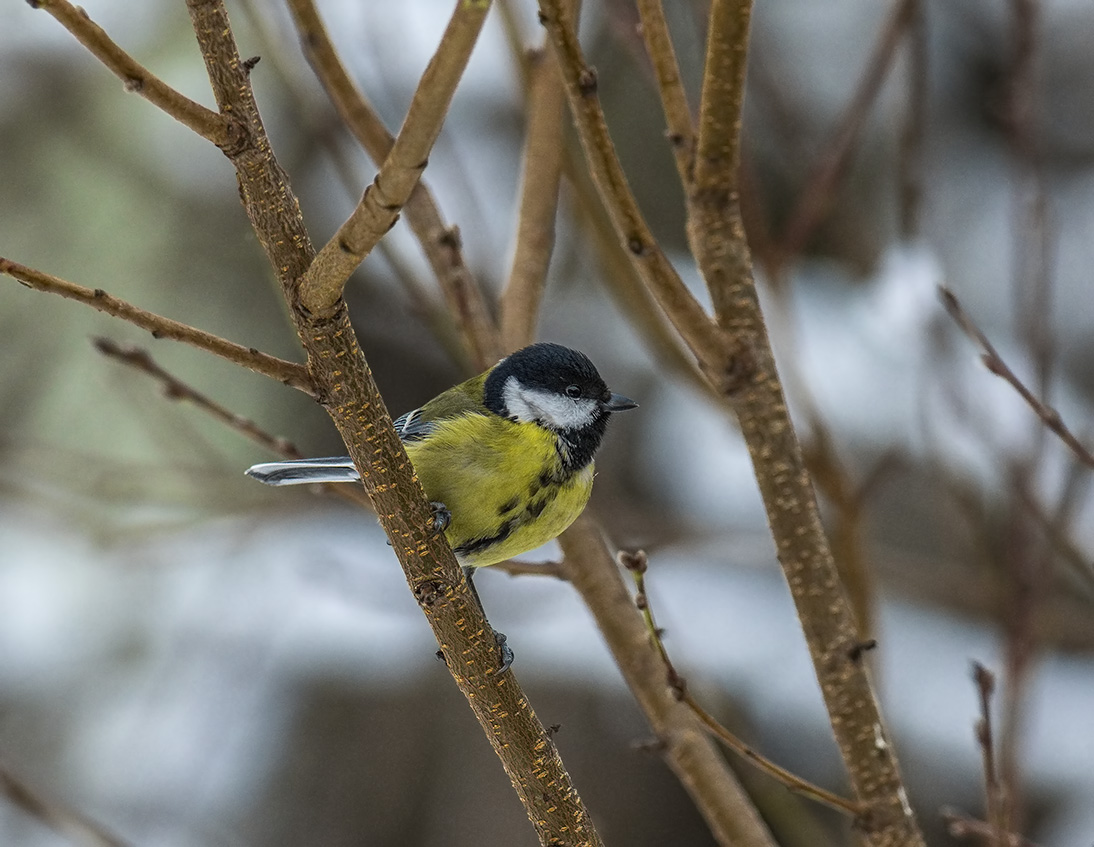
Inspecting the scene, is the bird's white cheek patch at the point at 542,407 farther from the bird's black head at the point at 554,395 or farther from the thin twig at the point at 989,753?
the thin twig at the point at 989,753

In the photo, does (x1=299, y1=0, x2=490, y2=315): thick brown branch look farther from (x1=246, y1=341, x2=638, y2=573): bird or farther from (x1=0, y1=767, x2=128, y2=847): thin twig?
(x1=0, y1=767, x2=128, y2=847): thin twig

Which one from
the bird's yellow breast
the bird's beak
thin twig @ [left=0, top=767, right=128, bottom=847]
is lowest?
thin twig @ [left=0, top=767, right=128, bottom=847]

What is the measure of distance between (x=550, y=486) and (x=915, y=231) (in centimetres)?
84

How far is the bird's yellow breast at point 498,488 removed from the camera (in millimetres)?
1968

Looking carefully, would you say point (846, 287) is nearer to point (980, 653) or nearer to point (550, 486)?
point (980, 653)

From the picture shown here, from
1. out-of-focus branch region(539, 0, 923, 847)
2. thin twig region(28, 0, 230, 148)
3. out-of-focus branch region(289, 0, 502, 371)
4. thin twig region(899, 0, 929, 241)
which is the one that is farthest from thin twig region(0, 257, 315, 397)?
thin twig region(899, 0, 929, 241)

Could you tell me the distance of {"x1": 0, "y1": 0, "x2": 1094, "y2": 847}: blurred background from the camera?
360 centimetres

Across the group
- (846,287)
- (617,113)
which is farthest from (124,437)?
(846,287)

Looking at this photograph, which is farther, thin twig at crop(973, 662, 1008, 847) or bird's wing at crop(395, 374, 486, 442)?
bird's wing at crop(395, 374, 486, 442)

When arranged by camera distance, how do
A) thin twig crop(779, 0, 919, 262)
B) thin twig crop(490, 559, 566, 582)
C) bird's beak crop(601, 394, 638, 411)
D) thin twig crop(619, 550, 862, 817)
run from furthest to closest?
bird's beak crop(601, 394, 638, 411) < thin twig crop(779, 0, 919, 262) < thin twig crop(490, 559, 566, 582) < thin twig crop(619, 550, 862, 817)

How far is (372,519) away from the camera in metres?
3.67

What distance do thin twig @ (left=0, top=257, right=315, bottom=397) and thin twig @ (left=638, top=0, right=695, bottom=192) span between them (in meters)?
0.65

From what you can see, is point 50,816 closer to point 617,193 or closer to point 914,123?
point 617,193

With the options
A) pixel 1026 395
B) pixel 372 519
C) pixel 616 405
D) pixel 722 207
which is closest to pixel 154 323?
pixel 722 207
